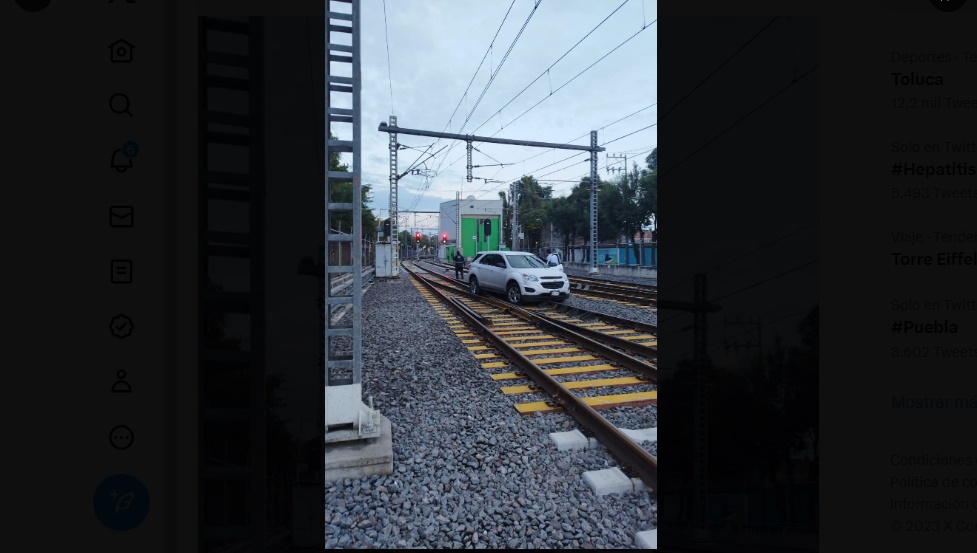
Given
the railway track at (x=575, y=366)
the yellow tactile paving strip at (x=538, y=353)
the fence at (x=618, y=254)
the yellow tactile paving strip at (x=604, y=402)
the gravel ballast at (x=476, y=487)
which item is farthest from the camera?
the fence at (x=618, y=254)

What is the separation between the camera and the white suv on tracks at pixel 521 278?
36.6ft

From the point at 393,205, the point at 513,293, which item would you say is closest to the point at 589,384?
Result: the point at 513,293
